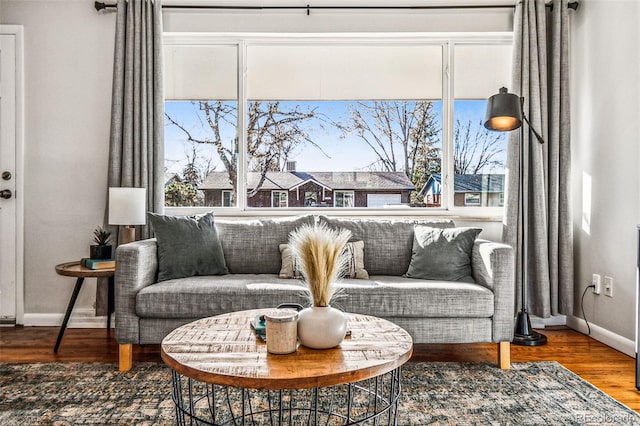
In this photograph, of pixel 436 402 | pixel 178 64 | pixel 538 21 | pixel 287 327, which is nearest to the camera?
pixel 287 327

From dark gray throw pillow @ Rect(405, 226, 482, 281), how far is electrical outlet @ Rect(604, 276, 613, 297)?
0.98 meters

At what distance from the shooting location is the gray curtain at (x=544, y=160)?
3.33m

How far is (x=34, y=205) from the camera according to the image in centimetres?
346

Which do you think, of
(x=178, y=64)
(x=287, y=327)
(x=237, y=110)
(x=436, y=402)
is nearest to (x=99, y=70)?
(x=178, y=64)

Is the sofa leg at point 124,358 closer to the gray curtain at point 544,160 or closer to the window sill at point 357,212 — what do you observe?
the window sill at point 357,212

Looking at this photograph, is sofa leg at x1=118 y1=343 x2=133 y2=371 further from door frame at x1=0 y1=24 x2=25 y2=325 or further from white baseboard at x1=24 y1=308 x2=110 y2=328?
door frame at x1=0 y1=24 x2=25 y2=325

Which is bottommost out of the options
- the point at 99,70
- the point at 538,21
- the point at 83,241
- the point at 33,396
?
the point at 33,396

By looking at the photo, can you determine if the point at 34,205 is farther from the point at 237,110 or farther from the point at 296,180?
the point at 296,180

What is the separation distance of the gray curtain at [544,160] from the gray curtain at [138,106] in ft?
8.43

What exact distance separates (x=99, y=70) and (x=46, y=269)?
153 centimetres

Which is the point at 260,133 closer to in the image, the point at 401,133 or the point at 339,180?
the point at 339,180

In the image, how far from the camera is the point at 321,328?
1.50 meters

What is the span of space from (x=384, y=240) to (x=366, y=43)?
1604 mm

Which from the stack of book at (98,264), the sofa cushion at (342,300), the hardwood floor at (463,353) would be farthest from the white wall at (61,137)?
the sofa cushion at (342,300)
